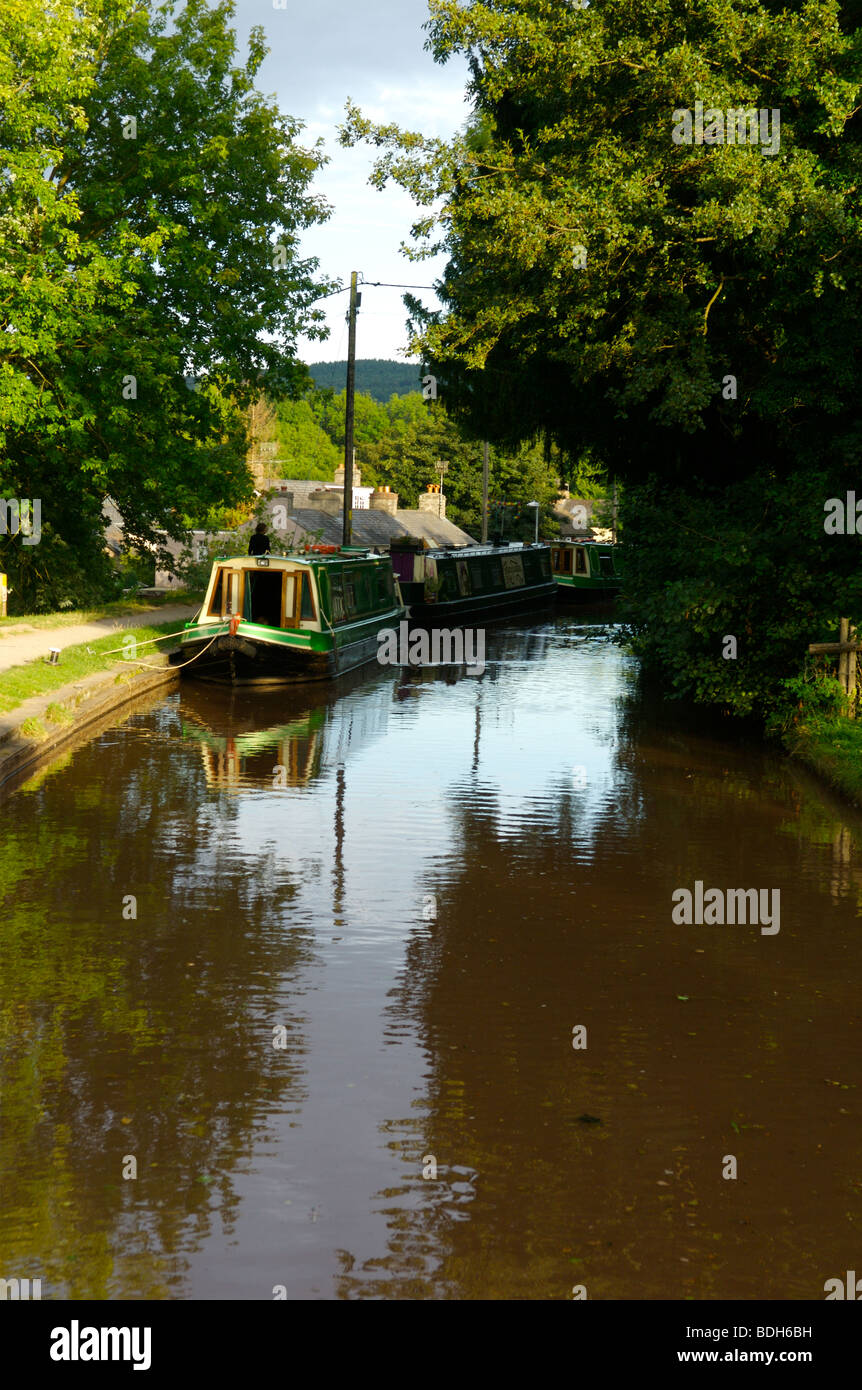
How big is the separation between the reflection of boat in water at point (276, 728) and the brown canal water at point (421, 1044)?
2.53 ft

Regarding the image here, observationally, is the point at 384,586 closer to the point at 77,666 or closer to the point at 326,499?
the point at 77,666

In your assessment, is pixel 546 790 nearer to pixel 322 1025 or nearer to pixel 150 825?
pixel 150 825

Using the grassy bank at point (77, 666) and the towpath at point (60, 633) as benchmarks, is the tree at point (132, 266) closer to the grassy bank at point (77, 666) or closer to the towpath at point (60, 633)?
the towpath at point (60, 633)

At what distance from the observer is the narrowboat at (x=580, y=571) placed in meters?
47.8

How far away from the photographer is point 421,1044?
663cm

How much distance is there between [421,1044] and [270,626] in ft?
52.8

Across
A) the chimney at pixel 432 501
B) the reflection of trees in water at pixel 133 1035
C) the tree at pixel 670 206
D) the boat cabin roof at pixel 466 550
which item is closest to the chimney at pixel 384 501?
the chimney at pixel 432 501

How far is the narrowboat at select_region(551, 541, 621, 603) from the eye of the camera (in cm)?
4781

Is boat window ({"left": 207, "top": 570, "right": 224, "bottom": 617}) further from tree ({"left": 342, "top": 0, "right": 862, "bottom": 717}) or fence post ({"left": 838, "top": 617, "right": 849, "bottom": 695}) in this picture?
fence post ({"left": 838, "top": 617, "right": 849, "bottom": 695})

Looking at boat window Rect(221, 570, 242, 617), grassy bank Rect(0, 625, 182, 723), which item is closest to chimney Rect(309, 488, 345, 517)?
grassy bank Rect(0, 625, 182, 723)

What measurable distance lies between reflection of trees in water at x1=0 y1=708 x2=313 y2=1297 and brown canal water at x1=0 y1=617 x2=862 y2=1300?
0.02 meters

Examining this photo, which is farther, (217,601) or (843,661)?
(217,601)

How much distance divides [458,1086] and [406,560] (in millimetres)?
30034

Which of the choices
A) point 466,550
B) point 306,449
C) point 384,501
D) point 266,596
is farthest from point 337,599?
point 306,449
